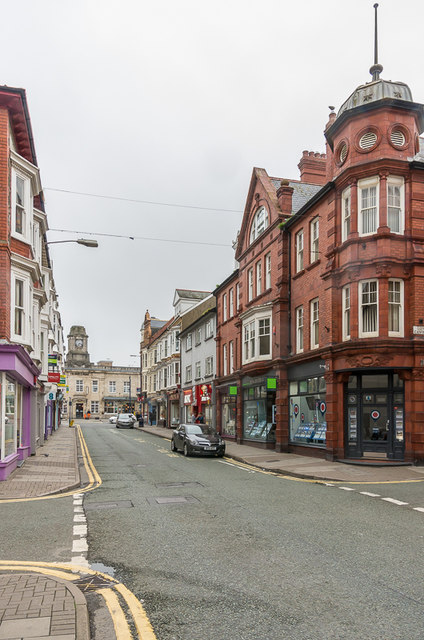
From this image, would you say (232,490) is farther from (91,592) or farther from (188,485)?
(91,592)

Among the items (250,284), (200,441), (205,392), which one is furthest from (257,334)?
(205,392)

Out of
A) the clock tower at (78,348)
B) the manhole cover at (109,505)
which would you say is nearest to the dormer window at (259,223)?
the manhole cover at (109,505)

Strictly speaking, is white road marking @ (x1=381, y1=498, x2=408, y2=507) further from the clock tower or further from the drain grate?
the clock tower

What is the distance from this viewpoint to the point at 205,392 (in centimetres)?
3966

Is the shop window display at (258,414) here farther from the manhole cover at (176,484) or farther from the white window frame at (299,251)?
the manhole cover at (176,484)

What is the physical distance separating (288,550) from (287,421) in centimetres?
1758

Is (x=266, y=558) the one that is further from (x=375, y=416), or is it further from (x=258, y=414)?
(x=258, y=414)

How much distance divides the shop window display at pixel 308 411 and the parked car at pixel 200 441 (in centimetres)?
332

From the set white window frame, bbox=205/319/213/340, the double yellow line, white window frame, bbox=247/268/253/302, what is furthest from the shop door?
white window frame, bbox=205/319/213/340

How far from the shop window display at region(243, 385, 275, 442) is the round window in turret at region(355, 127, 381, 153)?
1218 centimetres

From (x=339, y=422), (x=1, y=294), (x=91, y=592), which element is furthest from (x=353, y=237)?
(x=91, y=592)

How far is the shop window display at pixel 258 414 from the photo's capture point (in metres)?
26.6

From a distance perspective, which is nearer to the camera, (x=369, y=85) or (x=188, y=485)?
(x=188, y=485)

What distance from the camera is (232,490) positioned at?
1330 cm
